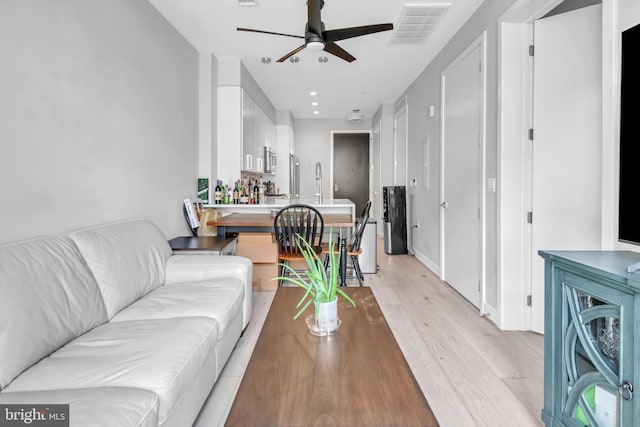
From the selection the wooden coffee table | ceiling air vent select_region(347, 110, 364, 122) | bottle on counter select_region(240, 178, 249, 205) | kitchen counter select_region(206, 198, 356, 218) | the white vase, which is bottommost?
the wooden coffee table

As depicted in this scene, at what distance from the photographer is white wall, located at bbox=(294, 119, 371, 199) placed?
28.2ft

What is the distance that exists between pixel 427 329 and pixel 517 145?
62.9 inches

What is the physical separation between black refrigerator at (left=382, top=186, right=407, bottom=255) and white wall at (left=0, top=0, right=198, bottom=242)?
3.40 meters

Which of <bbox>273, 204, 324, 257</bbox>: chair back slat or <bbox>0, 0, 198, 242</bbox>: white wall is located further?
<bbox>273, 204, 324, 257</bbox>: chair back slat

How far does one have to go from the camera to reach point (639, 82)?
135 cm

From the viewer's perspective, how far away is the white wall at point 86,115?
1.76 m

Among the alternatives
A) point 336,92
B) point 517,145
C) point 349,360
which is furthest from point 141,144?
point 336,92

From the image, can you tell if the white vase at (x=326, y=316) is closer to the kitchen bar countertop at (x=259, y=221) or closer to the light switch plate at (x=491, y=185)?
the kitchen bar countertop at (x=259, y=221)

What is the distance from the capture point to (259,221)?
373 centimetres

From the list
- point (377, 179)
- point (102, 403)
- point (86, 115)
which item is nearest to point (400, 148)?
point (377, 179)

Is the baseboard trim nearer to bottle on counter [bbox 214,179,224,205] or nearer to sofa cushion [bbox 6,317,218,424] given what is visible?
bottle on counter [bbox 214,179,224,205]

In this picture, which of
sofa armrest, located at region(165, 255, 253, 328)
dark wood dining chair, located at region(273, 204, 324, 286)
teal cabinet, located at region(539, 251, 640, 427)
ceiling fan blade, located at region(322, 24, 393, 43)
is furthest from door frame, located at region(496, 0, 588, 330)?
sofa armrest, located at region(165, 255, 253, 328)

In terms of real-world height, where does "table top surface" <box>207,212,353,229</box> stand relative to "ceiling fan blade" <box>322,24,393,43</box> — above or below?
below

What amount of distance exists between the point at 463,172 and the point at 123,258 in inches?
122
